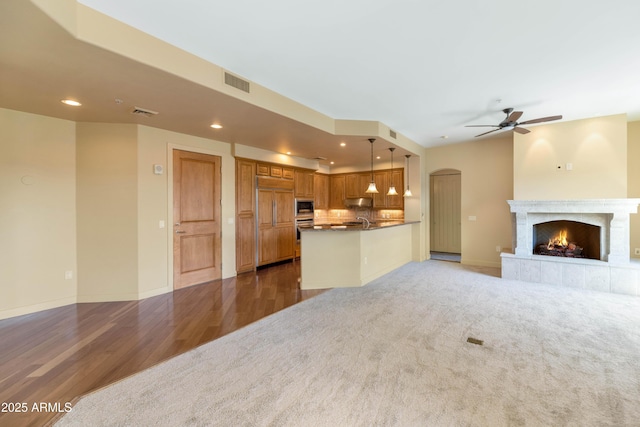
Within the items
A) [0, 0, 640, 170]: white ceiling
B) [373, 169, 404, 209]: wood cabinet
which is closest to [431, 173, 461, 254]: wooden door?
[373, 169, 404, 209]: wood cabinet

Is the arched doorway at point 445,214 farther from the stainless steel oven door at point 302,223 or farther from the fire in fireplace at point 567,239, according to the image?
the stainless steel oven door at point 302,223

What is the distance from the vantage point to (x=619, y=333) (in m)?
2.95

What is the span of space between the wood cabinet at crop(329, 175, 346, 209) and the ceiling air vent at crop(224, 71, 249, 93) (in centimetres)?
527

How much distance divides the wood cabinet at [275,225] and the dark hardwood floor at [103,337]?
1.59 meters

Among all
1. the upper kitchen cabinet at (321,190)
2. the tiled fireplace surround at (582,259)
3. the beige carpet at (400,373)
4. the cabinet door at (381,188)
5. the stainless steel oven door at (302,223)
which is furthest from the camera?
the upper kitchen cabinet at (321,190)

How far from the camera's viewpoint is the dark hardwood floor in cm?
208

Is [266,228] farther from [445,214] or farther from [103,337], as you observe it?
[445,214]

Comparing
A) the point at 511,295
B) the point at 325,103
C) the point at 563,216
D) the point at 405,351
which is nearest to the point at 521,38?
the point at 325,103

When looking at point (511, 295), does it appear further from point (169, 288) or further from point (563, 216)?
point (169, 288)

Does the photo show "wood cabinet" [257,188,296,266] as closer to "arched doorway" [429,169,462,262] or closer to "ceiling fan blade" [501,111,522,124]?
"arched doorway" [429,169,462,262]

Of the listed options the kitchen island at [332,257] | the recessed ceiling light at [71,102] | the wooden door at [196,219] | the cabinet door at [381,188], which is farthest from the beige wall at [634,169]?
the recessed ceiling light at [71,102]

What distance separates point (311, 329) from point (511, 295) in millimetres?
3294

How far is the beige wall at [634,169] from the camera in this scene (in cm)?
482

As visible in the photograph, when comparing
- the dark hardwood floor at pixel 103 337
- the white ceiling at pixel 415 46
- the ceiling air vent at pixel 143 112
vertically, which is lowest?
the dark hardwood floor at pixel 103 337
